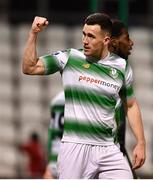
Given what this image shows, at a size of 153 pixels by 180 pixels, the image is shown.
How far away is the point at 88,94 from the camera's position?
19.7 feet

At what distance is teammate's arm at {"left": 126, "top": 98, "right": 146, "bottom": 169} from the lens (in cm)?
605

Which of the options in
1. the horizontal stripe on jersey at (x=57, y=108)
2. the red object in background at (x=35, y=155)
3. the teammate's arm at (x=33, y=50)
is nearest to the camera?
the teammate's arm at (x=33, y=50)

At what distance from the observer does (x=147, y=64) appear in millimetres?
17156

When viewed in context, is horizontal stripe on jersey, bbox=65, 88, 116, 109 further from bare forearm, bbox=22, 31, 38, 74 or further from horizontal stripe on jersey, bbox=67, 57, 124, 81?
bare forearm, bbox=22, 31, 38, 74

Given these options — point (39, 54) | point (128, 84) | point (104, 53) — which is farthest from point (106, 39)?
point (39, 54)

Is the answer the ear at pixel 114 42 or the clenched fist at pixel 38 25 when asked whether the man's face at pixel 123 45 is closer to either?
the ear at pixel 114 42

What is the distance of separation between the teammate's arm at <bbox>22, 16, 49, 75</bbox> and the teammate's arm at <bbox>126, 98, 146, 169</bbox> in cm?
73

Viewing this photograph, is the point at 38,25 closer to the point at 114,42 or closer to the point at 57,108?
the point at 114,42

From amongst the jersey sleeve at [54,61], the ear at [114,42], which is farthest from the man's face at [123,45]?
the jersey sleeve at [54,61]

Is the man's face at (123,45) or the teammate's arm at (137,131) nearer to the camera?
the teammate's arm at (137,131)

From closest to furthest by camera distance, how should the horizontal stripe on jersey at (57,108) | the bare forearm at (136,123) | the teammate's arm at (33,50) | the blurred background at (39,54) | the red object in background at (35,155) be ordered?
the teammate's arm at (33,50) < the bare forearm at (136,123) < the horizontal stripe on jersey at (57,108) < the red object in background at (35,155) < the blurred background at (39,54)

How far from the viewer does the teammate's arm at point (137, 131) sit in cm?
605

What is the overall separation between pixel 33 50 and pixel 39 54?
445 inches

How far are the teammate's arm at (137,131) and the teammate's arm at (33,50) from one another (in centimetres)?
73
